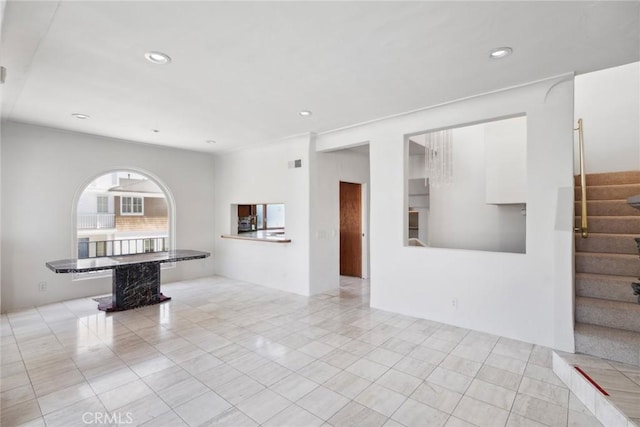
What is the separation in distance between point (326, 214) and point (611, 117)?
4470 millimetres

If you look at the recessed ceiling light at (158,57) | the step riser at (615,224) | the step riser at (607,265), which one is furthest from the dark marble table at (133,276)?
the step riser at (615,224)

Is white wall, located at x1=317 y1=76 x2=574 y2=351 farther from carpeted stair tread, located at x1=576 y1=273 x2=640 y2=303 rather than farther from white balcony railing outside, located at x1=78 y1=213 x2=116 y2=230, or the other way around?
white balcony railing outside, located at x1=78 y1=213 x2=116 y2=230

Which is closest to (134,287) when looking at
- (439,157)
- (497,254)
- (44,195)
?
(44,195)

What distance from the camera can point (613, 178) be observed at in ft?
13.3

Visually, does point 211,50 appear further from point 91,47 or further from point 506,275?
point 506,275

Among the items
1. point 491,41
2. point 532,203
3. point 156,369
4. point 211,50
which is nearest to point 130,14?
point 211,50

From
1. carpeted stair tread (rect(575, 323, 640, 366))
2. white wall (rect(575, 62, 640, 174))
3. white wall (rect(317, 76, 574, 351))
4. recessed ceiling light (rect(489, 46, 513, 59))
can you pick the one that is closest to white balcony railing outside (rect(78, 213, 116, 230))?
white wall (rect(317, 76, 574, 351))

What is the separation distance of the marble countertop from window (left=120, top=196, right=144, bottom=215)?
5.61m

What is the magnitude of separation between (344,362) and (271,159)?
3.86 meters

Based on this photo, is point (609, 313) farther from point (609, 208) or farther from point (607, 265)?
point (609, 208)

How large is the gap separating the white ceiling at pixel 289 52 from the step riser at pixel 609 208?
1.84 metres

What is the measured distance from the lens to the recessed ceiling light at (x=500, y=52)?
2.39m

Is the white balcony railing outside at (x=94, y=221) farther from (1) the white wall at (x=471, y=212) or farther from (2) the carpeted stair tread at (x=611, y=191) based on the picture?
(2) the carpeted stair tread at (x=611, y=191)

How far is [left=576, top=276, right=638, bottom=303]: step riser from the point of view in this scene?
2.98 meters
